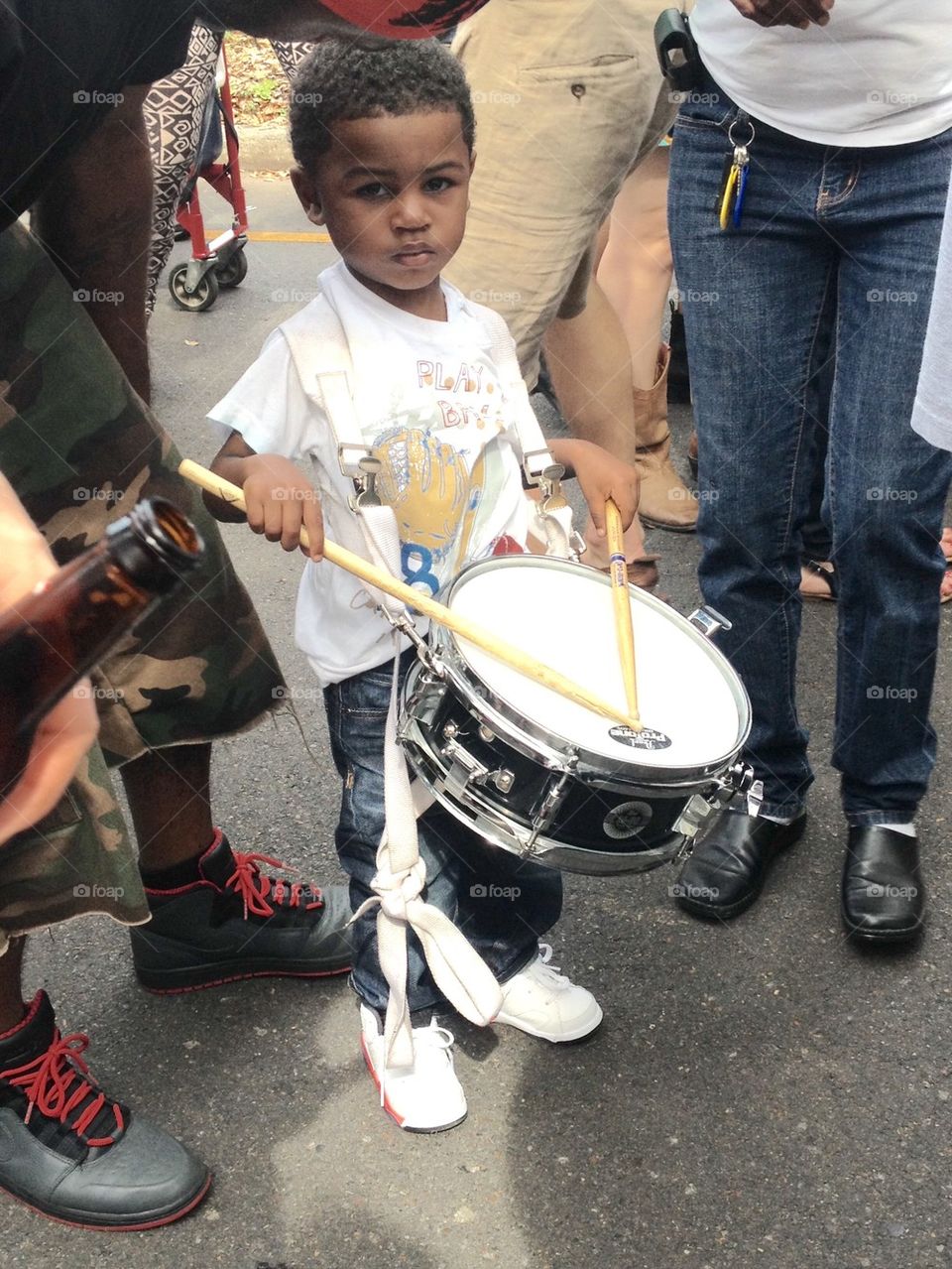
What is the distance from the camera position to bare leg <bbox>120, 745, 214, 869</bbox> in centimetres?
198

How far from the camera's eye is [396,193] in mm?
1669

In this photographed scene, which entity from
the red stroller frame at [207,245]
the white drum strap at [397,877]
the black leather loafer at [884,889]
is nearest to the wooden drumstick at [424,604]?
the white drum strap at [397,877]

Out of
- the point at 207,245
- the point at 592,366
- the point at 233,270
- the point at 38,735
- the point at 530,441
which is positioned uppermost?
the point at 38,735

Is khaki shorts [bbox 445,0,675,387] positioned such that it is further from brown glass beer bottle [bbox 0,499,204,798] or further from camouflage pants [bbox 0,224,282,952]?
brown glass beer bottle [bbox 0,499,204,798]

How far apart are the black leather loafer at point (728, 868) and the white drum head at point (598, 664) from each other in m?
0.70

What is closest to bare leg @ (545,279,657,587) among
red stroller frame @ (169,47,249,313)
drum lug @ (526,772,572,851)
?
drum lug @ (526,772,572,851)

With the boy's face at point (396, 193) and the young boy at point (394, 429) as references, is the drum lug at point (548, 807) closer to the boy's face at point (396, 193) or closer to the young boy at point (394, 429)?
the young boy at point (394, 429)

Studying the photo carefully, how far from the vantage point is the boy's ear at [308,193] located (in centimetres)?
174

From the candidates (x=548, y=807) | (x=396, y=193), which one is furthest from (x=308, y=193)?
(x=548, y=807)

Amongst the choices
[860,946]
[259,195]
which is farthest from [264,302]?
[860,946]

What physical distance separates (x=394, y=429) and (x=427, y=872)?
1.98ft

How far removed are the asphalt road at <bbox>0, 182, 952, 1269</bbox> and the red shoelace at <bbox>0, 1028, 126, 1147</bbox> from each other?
0.13 m

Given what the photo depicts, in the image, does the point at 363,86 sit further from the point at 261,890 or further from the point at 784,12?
the point at 261,890

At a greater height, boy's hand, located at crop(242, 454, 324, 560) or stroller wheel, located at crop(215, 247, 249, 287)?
boy's hand, located at crop(242, 454, 324, 560)
